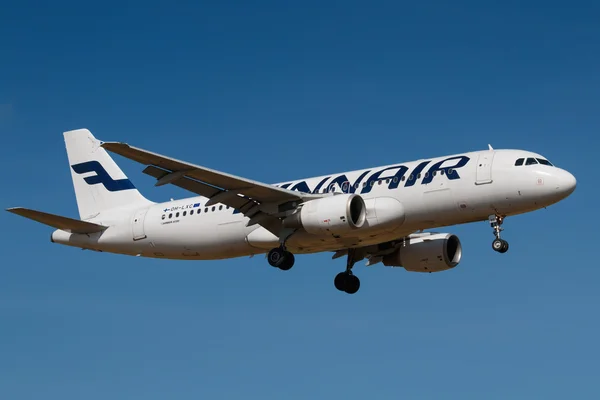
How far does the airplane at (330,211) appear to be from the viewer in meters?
35.5

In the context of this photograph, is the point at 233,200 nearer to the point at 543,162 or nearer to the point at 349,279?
the point at 349,279

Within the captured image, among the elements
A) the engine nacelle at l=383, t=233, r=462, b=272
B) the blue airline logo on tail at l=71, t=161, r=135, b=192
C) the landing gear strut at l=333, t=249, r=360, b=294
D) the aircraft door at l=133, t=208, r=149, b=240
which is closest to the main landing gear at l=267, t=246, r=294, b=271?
the landing gear strut at l=333, t=249, r=360, b=294

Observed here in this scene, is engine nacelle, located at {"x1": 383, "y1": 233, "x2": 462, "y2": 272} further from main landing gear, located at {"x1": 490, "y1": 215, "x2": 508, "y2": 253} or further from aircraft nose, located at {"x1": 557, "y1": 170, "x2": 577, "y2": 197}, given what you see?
aircraft nose, located at {"x1": 557, "y1": 170, "x2": 577, "y2": 197}

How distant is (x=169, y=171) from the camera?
35625mm

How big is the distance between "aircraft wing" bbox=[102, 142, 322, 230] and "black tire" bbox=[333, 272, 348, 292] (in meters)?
5.41

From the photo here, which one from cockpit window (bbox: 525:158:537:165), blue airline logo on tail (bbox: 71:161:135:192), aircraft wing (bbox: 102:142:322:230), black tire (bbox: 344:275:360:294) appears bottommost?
black tire (bbox: 344:275:360:294)

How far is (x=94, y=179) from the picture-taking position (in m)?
45.5

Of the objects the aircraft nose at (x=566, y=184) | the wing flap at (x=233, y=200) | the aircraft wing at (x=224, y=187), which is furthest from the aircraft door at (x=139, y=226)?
the aircraft nose at (x=566, y=184)

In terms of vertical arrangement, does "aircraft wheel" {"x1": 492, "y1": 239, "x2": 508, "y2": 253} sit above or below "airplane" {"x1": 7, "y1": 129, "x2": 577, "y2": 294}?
below

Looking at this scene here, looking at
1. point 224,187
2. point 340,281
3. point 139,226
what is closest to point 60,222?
Answer: point 139,226

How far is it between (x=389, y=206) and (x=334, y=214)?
1985mm

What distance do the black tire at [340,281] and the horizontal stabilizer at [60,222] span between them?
1000 centimetres

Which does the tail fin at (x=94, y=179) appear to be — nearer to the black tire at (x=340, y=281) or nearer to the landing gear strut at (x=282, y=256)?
the landing gear strut at (x=282, y=256)

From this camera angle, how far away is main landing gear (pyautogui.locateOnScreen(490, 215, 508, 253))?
3559cm
